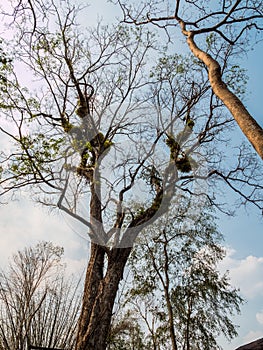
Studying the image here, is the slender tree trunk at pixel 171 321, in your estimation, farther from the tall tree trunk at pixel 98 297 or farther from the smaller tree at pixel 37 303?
the tall tree trunk at pixel 98 297

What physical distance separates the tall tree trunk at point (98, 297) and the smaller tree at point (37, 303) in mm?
1224

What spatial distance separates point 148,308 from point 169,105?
5.69 meters

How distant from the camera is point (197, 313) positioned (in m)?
9.15

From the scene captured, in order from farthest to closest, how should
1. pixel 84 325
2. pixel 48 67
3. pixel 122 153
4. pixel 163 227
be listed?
pixel 163 227
pixel 48 67
pixel 122 153
pixel 84 325

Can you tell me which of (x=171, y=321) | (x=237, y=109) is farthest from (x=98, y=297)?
(x=171, y=321)

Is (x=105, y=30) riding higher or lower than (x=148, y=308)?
higher

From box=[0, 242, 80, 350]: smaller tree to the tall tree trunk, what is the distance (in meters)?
1.22

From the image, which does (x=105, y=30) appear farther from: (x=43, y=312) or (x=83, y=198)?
(x=43, y=312)

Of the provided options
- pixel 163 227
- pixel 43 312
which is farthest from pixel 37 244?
pixel 163 227

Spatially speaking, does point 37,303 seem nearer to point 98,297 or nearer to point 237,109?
point 98,297

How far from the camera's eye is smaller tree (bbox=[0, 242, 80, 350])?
5.93 metres

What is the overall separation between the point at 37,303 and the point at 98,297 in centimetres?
228

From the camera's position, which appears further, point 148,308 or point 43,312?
point 148,308

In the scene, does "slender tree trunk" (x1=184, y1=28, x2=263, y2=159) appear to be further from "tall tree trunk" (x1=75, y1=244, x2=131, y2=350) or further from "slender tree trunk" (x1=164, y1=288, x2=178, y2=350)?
"slender tree trunk" (x1=164, y1=288, x2=178, y2=350)
